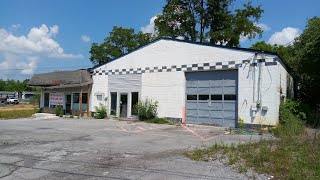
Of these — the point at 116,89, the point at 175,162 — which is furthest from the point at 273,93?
the point at 116,89

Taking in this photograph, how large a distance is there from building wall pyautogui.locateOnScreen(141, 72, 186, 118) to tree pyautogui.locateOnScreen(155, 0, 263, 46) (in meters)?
15.1

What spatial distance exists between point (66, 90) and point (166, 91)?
1091 centimetres

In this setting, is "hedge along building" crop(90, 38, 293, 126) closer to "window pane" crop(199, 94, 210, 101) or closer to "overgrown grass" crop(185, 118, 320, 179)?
"window pane" crop(199, 94, 210, 101)

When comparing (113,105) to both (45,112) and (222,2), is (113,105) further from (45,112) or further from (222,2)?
(222,2)

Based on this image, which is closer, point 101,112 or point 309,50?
point 309,50

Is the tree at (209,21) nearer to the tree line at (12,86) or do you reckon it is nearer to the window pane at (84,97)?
the window pane at (84,97)

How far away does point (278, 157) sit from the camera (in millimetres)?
8602

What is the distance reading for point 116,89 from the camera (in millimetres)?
24594

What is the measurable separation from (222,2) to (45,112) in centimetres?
2229

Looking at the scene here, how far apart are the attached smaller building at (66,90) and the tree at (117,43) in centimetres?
2502

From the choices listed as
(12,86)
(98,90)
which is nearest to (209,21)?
(98,90)

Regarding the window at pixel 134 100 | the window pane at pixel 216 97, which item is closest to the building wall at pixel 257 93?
the window pane at pixel 216 97

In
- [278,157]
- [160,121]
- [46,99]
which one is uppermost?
[46,99]

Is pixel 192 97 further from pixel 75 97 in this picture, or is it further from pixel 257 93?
pixel 75 97
